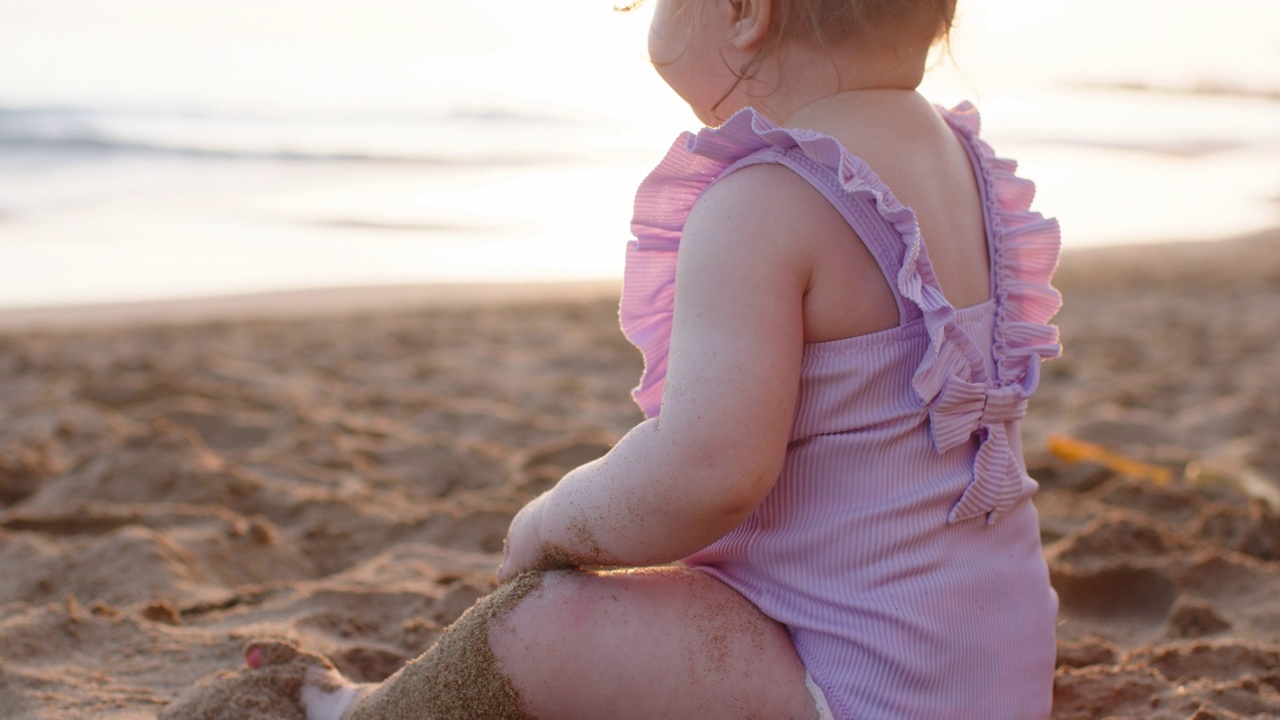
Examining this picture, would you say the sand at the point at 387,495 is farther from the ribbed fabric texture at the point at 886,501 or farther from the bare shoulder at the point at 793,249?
the bare shoulder at the point at 793,249

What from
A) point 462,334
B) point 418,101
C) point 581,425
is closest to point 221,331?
point 462,334

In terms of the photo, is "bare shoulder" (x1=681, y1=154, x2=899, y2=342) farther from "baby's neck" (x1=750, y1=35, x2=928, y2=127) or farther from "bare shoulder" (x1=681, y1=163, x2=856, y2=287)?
"baby's neck" (x1=750, y1=35, x2=928, y2=127)

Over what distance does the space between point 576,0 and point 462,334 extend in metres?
4.04

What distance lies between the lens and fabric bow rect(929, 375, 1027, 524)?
1.48 m

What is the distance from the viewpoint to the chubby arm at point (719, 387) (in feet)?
4.48

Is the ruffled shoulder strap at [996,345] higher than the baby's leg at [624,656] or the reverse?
higher

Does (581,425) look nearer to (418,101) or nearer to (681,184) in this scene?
(681,184)

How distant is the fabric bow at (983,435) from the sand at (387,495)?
20.6 inches

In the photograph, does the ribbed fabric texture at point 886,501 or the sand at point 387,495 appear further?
the sand at point 387,495

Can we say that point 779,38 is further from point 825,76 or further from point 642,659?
point 642,659

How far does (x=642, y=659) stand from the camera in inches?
57.0

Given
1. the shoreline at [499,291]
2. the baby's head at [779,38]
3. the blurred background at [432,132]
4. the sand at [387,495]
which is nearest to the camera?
the baby's head at [779,38]

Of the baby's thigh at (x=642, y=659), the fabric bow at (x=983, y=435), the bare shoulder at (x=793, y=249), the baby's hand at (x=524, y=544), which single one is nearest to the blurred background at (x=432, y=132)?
the bare shoulder at (x=793, y=249)

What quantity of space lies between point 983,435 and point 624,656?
0.54m
